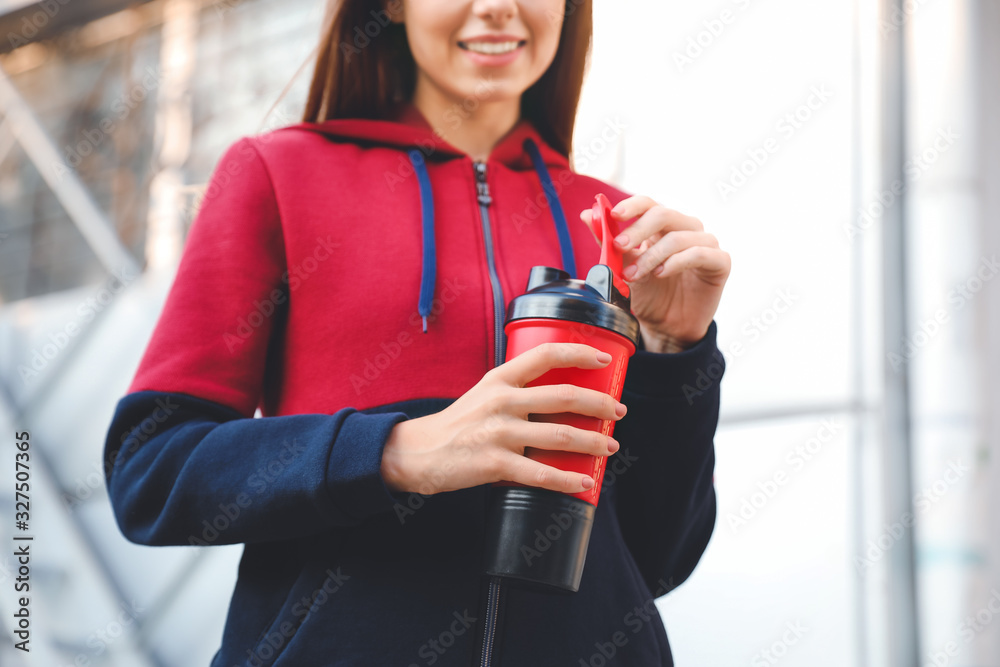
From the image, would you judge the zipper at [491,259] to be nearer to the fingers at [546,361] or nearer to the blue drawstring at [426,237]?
the blue drawstring at [426,237]

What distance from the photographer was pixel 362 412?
79cm

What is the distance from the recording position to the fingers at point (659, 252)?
794 mm

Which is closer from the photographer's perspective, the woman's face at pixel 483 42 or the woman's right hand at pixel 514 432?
the woman's right hand at pixel 514 432

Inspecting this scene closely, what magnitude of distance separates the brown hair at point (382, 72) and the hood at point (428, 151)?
0.03 metres

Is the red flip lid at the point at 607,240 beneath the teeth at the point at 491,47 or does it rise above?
beneath

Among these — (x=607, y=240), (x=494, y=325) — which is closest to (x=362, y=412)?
(x=494, y=325)

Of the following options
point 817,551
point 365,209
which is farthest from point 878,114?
point 365,209

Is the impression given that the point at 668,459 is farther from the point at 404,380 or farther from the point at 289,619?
the point at 289,619

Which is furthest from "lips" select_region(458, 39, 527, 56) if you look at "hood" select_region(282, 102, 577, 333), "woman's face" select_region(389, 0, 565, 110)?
"hood" select_region(282, 102, 577, 333)

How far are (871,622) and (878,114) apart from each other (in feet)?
3.93

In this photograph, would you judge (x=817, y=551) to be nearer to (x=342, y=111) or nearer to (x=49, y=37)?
(x=342, y=111)

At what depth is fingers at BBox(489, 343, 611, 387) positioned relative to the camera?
2.07ft

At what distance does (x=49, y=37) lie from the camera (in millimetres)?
3320

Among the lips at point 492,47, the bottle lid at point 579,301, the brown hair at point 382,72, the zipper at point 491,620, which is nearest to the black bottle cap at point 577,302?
the bottle lid at point 579,301
